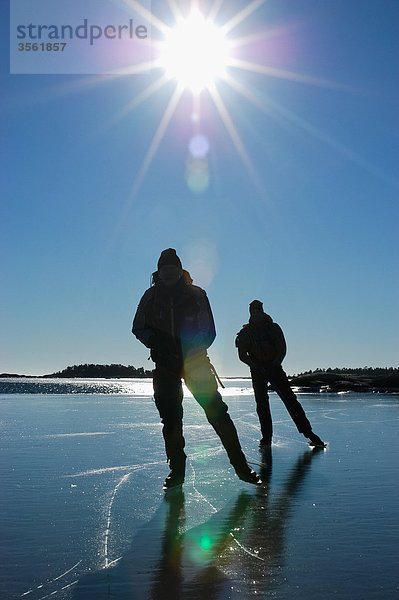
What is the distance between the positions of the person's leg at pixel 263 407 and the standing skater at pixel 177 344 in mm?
3658

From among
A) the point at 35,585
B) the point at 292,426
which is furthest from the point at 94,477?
the point at 292,426

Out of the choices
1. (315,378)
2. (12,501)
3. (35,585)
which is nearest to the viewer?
(35,585)

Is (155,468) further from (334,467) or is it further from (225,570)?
(225,570)

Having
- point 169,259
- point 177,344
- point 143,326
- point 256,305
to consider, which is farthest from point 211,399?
point 256,305

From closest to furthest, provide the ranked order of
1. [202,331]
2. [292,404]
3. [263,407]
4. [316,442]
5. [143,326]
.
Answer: [202,331], [143,326], [316,442], [292,404], [263,407]

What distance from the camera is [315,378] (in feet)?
174

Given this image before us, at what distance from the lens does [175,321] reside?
650 centimetres

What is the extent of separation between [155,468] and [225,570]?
408 centimetres

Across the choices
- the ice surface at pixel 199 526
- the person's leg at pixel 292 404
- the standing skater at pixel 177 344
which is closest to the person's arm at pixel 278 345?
the person's leg at pixel 292 404

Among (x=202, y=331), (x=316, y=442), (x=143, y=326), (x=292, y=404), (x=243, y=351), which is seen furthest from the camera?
(x=243, y=351)

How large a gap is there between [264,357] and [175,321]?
4.18 meters

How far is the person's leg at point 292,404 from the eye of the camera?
9.62m

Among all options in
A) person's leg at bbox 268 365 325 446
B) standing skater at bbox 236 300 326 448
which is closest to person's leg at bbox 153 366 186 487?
person's leg at bbox 268 365 325 446

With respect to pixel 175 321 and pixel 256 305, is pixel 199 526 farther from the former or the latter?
pixel 256 305
